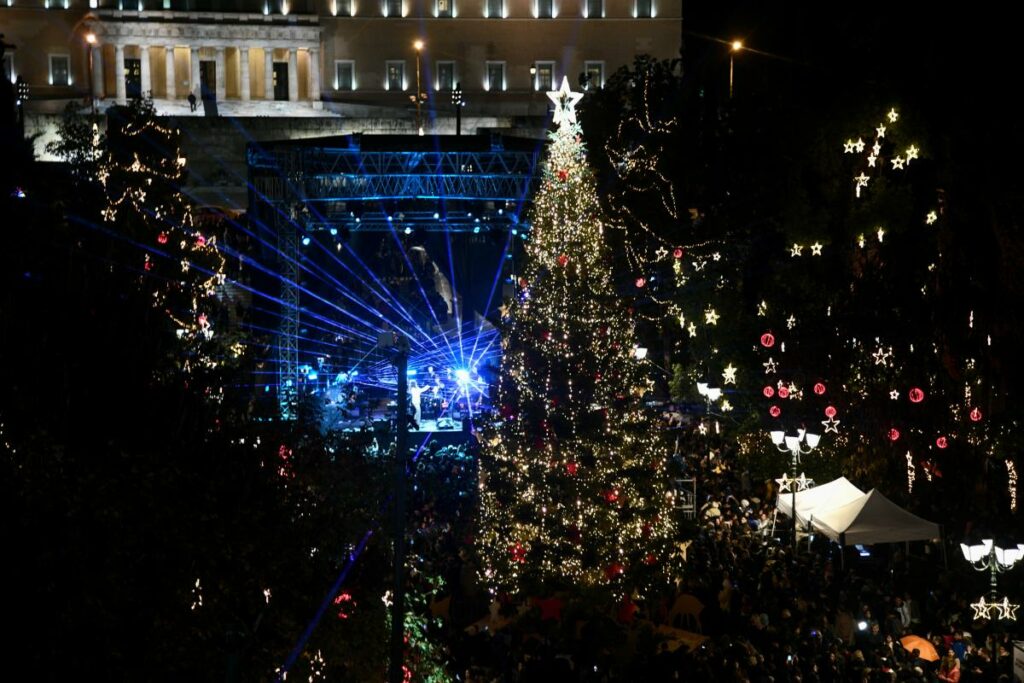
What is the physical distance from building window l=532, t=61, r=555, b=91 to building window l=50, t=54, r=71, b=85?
62.2 ft

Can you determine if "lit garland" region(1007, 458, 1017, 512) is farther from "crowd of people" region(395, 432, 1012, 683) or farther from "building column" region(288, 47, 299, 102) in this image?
"building column" region(288, 47, 299, 102)

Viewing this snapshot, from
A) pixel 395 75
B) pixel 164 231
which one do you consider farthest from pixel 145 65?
pixel 164 231

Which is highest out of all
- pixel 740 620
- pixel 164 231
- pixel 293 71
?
pixel 293 71

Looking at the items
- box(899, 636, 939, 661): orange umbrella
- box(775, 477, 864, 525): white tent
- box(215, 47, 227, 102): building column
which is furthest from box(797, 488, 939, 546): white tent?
box(215, 47, 227, 102): building column

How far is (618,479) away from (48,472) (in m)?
8.26

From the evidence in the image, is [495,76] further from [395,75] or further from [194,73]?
[194,73]

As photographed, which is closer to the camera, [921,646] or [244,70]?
[921,646]

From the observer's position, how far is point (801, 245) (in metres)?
23.6

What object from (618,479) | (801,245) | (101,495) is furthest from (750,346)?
(101,495)

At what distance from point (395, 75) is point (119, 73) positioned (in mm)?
11171

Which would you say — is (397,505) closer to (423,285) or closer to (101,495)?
(101,495)

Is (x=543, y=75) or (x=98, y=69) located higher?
(x=98, y=69)

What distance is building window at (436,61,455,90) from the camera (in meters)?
57.9

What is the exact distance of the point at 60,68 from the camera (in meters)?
56.7
